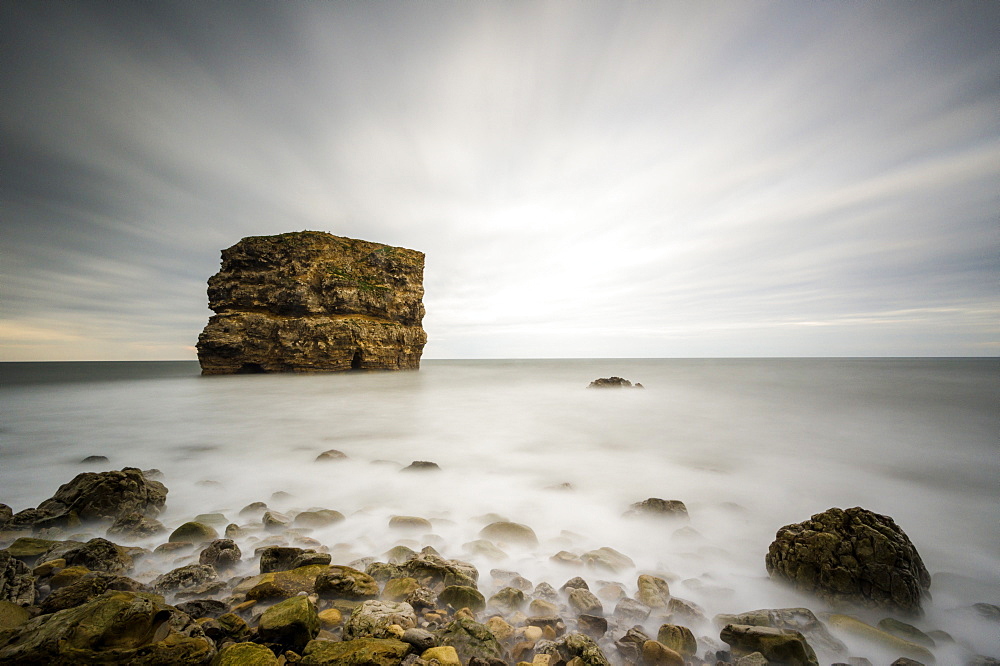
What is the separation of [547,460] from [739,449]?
12.5 ft

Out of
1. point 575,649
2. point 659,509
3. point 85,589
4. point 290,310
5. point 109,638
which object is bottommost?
point 659,509

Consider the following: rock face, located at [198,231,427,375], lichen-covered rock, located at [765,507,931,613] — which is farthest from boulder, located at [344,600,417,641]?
rock face, located at [198,231,427,375]

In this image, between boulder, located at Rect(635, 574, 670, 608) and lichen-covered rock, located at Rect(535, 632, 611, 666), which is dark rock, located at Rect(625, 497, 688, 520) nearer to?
boulder, located at Rect(635, 574, 670, 608)

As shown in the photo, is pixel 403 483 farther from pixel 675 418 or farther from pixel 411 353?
pixel 411 353

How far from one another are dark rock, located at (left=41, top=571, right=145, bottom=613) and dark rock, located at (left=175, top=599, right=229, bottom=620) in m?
0.45

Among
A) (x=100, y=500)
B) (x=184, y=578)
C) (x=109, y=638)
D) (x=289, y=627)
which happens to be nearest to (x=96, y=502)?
(x=100, y=500)

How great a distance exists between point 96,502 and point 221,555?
1.93 meters

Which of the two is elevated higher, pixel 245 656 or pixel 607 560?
pixel 245 656

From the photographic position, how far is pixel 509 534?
337 cm

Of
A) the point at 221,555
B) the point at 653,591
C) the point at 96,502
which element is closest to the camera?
the point at 653,591

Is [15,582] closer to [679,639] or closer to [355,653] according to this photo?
[355,653]

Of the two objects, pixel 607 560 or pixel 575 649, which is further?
pixel 607 560

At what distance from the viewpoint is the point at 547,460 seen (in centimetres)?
603

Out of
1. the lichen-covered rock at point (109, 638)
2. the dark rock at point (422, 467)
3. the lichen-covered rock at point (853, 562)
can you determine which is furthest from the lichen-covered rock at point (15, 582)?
the lichen-covered rock at point (853, 562)
